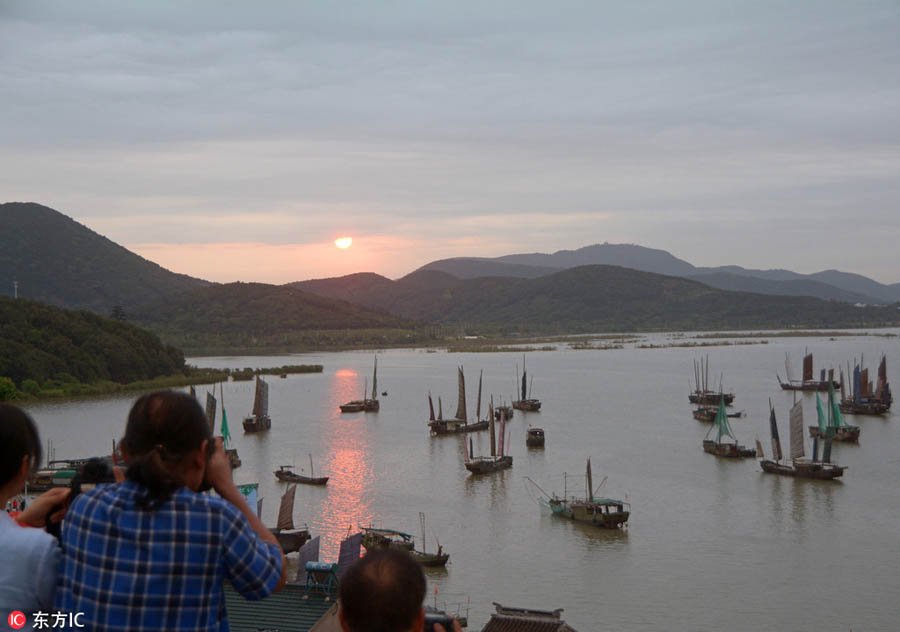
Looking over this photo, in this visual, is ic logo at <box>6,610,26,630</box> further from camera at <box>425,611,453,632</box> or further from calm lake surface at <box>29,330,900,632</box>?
calm lake surface at <box>29,330,900,632</box>

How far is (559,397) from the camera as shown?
46719mm

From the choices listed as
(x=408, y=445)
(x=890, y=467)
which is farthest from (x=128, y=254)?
(x=890, y=467)

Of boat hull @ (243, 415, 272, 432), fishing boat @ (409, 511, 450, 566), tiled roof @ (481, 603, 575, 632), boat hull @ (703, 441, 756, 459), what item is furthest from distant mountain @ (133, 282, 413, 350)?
tiled roof @ (481, 603, 575, 632)

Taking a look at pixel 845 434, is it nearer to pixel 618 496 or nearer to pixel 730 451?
pixel 730 451

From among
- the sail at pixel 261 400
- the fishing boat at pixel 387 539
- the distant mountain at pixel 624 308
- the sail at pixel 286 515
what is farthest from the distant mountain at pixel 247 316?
the fishing boat at pixel 387 539

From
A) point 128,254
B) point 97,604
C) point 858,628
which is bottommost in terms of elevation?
point 858,628

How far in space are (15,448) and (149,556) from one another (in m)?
0.50

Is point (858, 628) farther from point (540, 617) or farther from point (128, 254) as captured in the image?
point (128, 254)

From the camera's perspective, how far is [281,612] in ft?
36.0

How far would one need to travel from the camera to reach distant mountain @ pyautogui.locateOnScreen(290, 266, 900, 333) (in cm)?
13662

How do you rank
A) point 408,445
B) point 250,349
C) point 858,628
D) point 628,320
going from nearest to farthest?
point 858,628 → point 408,445 → point 250,349 → point 628,320

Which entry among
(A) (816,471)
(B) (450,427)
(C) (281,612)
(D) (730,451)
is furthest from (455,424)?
(C) (281,612)

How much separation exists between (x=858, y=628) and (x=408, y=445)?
20.6 m

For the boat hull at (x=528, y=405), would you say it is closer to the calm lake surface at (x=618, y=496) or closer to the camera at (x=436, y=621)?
the calm lake surface at (x=618, y=496)
